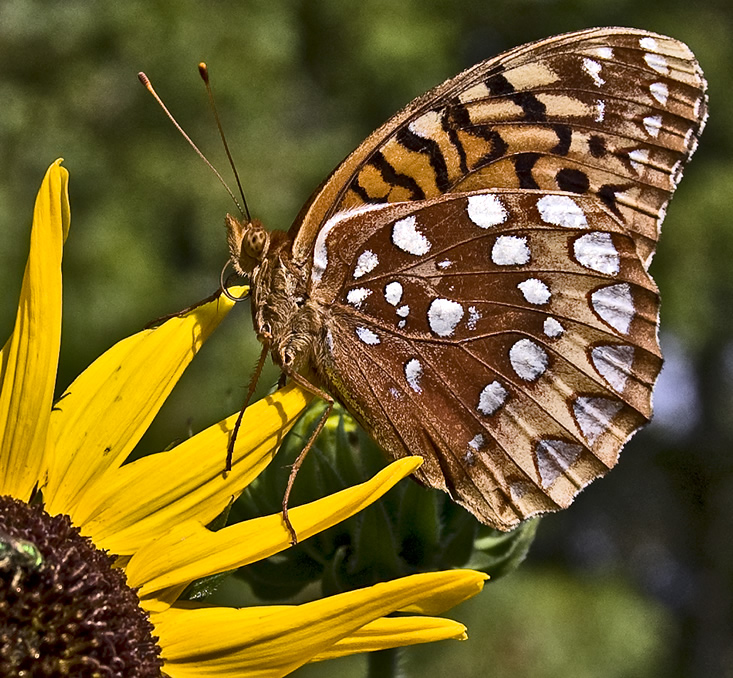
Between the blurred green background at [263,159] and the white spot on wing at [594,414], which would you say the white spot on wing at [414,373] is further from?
the blurred green background at [263,159]

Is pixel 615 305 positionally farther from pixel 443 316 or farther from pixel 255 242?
pixel 255 242

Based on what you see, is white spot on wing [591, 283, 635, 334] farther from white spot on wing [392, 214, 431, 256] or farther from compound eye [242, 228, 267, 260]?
compound eye [242, 228, 267, 260]

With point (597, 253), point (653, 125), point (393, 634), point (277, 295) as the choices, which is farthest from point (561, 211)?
point (393, 634)

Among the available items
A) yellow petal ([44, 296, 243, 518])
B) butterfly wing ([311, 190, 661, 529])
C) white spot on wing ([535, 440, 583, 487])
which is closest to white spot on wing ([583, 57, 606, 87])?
butterfly wing ([311, 190, 661, 529])

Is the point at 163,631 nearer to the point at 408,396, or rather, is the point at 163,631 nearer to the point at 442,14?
the point at 408,396

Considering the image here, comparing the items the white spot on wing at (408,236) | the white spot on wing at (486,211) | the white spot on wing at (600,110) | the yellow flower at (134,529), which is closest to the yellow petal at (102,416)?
the yellow flower at (134,529)
